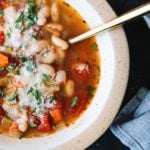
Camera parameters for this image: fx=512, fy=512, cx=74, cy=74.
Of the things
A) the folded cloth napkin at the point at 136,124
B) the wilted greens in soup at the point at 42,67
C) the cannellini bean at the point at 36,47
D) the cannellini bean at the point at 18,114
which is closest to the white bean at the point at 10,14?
the wilted greens in soup at the point at 42,67

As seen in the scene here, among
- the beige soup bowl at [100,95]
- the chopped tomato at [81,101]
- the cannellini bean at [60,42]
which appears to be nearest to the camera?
the beige soup bowl at [100,95]

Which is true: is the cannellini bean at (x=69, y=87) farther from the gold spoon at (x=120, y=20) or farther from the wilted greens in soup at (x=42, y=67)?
the gold spoon at (x=120, y=20)

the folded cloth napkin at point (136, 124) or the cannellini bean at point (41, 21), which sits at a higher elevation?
the cannellini bean at point (41, 21)

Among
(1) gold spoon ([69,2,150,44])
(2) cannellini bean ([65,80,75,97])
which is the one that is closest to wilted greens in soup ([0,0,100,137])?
(2) cannellini bean ([65,80,75,97])

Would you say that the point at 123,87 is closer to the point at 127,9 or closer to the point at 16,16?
the point at 127,9

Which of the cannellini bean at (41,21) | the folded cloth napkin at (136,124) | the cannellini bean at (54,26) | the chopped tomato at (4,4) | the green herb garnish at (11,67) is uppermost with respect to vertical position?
the chopped tomato at (4,4)

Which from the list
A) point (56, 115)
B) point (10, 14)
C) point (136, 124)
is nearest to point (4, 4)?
point (10, 14)

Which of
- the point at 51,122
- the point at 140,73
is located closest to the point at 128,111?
the point at 140,73
